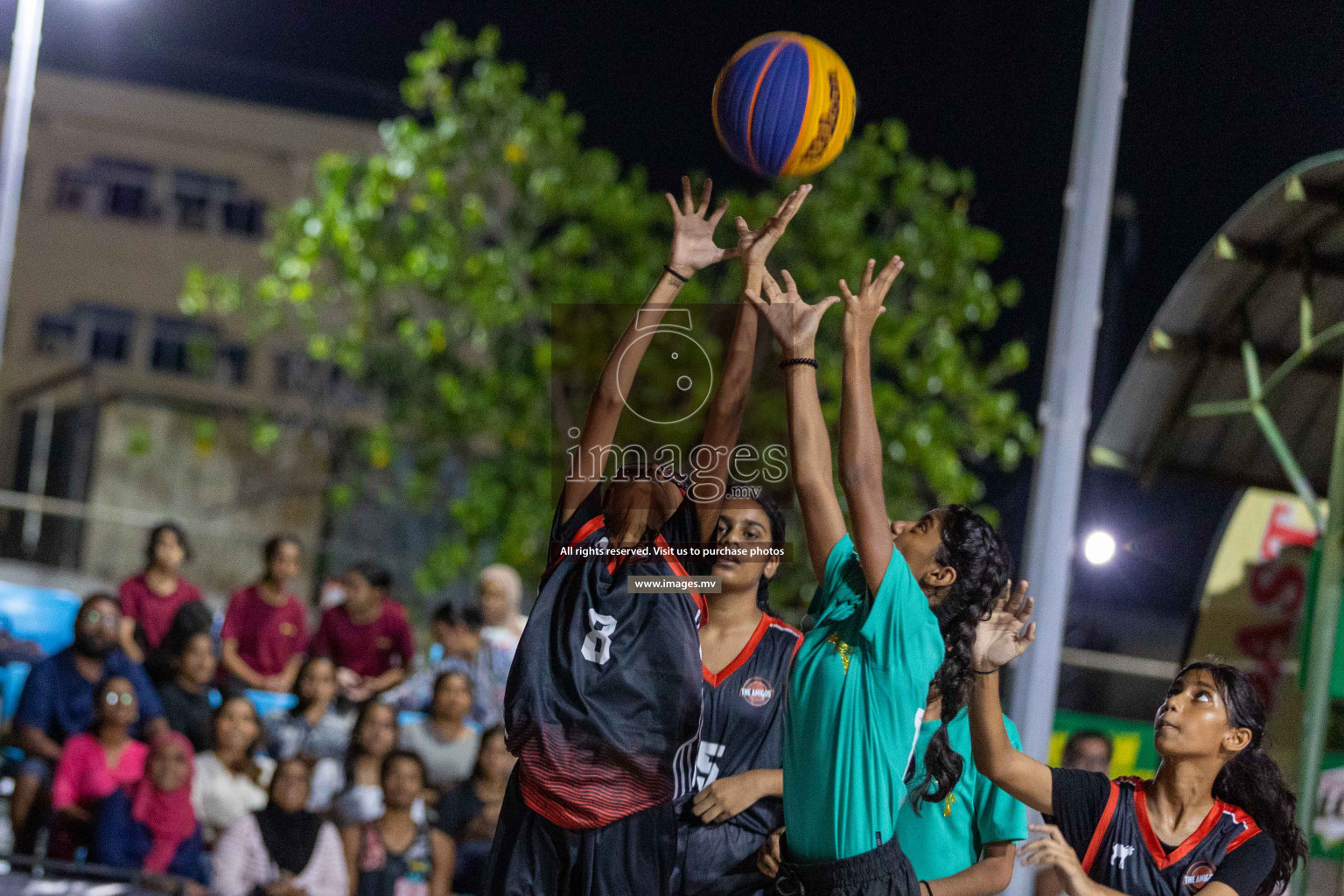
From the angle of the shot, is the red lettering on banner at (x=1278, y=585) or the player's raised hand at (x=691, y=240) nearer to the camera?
the player's raised hand at (x=691, y=240)

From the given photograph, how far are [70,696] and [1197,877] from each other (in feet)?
18.5

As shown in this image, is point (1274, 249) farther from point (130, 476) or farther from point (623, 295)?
point (130, 476)

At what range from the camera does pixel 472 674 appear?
786 centimetres

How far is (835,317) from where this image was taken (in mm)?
13508

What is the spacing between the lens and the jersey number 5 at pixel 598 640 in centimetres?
349

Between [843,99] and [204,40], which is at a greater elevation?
[204,40]

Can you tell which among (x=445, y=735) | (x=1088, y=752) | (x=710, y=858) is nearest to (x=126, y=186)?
(x=445, y=735)

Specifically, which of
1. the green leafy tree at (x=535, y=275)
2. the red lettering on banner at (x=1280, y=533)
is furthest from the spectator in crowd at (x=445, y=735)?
the green leafy tree at (x=535, y=275)

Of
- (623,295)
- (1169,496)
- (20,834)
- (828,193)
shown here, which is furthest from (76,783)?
(828,193)

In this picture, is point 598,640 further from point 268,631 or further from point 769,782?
point 268,631

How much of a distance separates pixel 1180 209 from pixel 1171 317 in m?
0.86

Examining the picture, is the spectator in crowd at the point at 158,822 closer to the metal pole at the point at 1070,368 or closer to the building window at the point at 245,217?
the metal pole at the point at 1070,368

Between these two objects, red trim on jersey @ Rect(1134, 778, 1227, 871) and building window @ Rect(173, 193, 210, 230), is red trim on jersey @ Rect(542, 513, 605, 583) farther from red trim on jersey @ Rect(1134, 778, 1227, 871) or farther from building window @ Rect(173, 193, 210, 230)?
building window @ Rect(173, 193, 210, 230)

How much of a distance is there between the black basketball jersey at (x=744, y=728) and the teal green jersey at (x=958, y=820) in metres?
0.34
